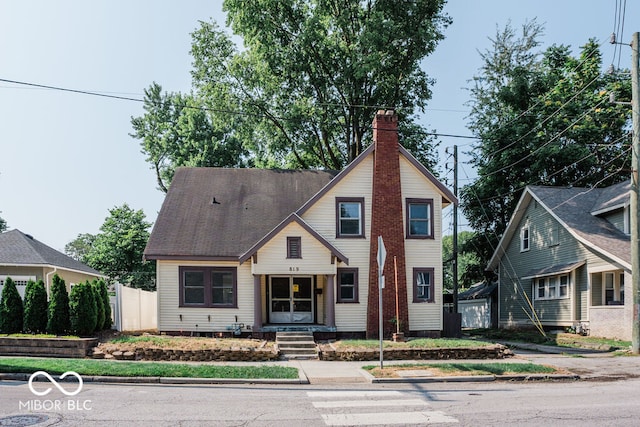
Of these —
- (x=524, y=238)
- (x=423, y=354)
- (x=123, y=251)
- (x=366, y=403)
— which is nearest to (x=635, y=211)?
(x=423, y=354)

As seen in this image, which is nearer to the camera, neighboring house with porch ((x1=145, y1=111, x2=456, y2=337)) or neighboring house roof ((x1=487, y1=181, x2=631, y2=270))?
neighboring house with porch ((x1=145, y1=111, x2=456, y2=337))

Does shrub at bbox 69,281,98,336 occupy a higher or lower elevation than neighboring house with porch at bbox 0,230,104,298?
lower

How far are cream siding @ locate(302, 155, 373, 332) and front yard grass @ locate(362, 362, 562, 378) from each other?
7.51m

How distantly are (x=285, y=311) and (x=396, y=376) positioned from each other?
1068 cm

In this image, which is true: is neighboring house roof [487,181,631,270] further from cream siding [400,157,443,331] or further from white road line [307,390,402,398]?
white road line [307,390,402,398]

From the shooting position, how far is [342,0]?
32.8 m

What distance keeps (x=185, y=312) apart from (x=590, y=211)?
1945 centimetres

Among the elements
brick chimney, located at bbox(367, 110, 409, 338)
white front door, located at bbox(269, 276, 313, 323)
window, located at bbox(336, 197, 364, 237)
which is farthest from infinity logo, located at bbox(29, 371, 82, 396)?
window, located at bbox(336, 197, 364, 237)

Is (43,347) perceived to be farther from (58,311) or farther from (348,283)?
(348,283)

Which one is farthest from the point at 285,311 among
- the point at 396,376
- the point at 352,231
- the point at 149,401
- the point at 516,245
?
the point at 516,245

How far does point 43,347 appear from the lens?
54.5 feet

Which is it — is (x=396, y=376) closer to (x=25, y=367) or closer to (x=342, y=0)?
(x=25, y=367)

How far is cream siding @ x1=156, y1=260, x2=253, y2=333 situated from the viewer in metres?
22.6

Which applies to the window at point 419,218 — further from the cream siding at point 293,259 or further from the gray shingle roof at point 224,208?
the gray shingle roof at point 224,208
